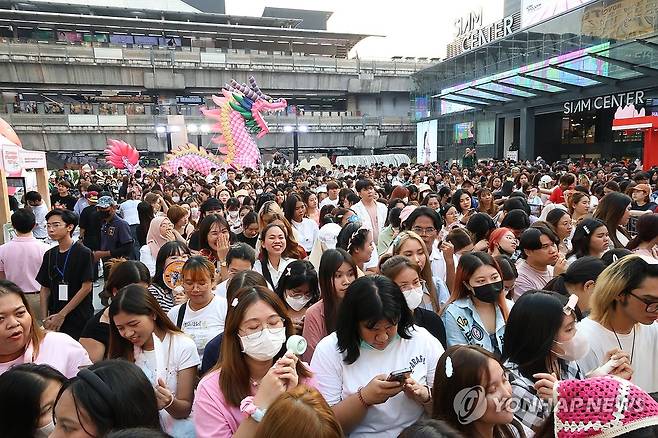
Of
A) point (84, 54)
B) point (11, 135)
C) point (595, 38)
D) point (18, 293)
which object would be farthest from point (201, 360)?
point (84, 54)

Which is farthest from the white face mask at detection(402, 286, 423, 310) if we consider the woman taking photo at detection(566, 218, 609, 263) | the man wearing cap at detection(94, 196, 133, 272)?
the man wearing cap at detection(94, 196, 133, 272)

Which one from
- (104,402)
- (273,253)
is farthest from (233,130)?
(104,402)

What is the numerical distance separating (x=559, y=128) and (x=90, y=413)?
2605 cm

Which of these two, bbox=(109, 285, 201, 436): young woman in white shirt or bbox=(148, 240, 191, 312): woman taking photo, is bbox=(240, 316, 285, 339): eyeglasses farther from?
bbox=(148, 240, 191, 312): woman taking photo

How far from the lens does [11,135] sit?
31.1 feet

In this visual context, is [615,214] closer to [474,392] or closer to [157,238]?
[474,392]

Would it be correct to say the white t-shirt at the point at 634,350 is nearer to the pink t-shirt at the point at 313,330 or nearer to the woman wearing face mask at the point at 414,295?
the woman wearing face mask at the point at 414,295

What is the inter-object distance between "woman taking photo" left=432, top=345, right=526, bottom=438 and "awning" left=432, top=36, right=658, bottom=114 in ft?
51.8

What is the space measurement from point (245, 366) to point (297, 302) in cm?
107

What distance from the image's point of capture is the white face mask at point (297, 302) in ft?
9.86

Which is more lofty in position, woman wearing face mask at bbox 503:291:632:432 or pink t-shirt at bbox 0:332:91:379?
woman wearing face mask at bbox 503:291:632:432

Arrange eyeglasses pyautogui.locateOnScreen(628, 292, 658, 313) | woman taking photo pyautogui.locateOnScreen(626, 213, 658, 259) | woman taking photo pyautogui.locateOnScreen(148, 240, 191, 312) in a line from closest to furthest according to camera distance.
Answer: eyeglasses pyautogui.locateOnScreen(628, 292, 658, 313) < woman taking photo pyautogui.locateOnScreen(148, 240, 191, 312) < woman taking photo pyautogui.locateOnScreen(626, 213, 658, 259)

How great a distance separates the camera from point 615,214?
13.8 feet

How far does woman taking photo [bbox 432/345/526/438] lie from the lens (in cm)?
158
